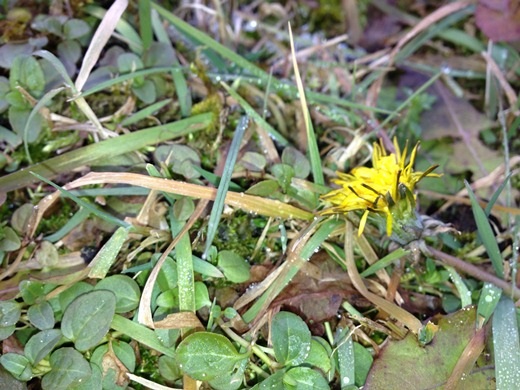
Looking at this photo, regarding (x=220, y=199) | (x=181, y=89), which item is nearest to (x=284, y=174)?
(x=220, y=199)

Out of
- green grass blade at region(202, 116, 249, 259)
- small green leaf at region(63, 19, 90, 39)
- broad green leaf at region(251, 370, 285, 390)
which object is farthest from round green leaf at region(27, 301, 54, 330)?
small green leaf at region(63, 19, 90, 39)

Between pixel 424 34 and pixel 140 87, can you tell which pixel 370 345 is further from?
pixel 424 34

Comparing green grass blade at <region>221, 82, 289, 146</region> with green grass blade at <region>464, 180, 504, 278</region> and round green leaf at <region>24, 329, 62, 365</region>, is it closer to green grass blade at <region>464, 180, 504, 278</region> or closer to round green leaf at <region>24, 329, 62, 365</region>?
green grass blade at <region>464, 180, 504, 278</region>

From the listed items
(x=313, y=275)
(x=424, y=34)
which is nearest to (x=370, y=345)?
(x=313, y=275)

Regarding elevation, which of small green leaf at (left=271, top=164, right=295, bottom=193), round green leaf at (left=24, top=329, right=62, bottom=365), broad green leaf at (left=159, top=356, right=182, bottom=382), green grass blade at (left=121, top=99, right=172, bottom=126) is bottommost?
broad green leaf at (left=159, top=356, right=182, bottom=382)

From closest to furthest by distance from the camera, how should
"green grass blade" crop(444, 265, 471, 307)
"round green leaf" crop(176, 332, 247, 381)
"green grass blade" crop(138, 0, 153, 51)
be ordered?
"round green leaf" crop(176, 332, 247, 381) → "green grass blade" crop(444, 265, 471, 307) → "green grass blade" crop(138, 0, 153, 51)

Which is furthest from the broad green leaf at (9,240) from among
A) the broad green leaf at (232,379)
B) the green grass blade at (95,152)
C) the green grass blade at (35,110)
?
the broad green leaf at (232,379)

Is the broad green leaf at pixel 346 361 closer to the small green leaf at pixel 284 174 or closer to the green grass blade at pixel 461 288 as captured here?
the green grass blade at pixel 461 288
